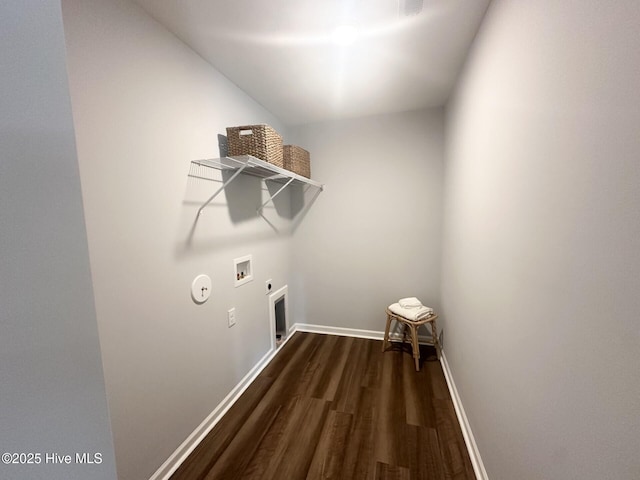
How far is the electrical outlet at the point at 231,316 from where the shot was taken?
69.2 inches

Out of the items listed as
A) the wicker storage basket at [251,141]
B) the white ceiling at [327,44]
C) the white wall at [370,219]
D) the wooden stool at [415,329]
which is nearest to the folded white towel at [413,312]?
the wooden stool at [415,329]

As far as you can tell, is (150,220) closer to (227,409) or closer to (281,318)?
(227,409)

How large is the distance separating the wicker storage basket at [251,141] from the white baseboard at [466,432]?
209 cm

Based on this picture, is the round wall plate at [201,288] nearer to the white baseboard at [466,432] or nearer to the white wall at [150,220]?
the white wall at [150,220]

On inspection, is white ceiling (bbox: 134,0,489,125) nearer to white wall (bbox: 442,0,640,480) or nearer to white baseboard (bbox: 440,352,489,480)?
white wall (bbox: 442,0,640,480)

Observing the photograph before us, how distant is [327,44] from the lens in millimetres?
1406

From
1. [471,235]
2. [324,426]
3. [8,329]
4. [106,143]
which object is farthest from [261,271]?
[8,329]

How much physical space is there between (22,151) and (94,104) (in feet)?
2.62

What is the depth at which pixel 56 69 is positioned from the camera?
44 centimetres

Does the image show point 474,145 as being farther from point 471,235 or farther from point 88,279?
point 88,279

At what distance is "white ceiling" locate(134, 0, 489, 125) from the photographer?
116cm

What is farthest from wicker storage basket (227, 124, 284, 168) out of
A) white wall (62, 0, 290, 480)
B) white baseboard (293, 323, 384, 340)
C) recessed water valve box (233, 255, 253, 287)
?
white baseboard (293, 323, 384, 340)

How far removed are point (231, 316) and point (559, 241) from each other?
6.03 feet

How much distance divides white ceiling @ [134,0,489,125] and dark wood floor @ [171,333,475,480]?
241 cm
